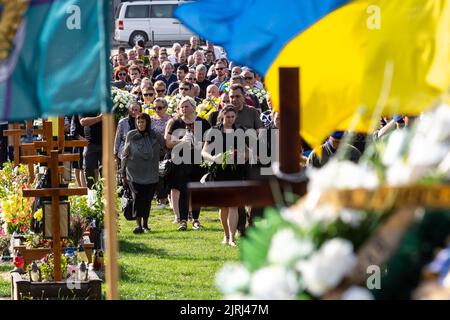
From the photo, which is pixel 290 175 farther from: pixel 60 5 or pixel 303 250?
pixel 60 5

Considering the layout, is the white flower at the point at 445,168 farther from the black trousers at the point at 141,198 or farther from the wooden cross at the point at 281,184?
the black trousers at the point at 141,198

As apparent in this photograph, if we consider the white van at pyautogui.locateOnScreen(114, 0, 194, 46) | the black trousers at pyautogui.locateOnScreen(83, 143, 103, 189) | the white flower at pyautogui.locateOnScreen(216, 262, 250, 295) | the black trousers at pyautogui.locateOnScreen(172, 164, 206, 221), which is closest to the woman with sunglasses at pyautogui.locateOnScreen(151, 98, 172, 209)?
the black trousers at pyautogui.locateOnScreen(172, 164, 206, 221)

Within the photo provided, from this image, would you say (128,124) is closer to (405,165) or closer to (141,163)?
(141,163)

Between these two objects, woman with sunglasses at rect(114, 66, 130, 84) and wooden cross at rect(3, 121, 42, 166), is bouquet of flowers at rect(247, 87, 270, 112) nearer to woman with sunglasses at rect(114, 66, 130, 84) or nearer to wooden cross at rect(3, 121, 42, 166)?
wooden cross at rect(3, 121, 42, 166)

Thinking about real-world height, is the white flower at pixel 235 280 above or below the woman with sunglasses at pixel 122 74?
above

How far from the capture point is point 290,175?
6012 millimetres

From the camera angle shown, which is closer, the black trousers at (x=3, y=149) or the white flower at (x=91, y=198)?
the white flower at (x=91, y=198)

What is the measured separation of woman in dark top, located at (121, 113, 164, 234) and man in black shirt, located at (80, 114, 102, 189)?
58.4 inches

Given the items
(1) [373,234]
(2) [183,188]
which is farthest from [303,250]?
(2) [183,188]

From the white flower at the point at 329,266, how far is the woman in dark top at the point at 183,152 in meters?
12.3

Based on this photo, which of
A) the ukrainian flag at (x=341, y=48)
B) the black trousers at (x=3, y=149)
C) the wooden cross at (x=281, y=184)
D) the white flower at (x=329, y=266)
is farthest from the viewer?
the black trousers at (x=3, y=149)

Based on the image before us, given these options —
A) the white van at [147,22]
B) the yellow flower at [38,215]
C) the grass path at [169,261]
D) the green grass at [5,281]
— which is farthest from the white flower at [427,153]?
the white van at [147,22]

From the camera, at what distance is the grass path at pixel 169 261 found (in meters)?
12.7

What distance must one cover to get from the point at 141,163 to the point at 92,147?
6.27ft
